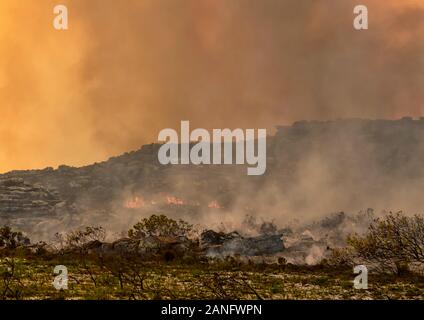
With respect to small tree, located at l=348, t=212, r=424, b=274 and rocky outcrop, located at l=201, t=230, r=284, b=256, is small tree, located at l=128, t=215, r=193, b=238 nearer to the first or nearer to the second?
rocky outcrop, located at l=201, t=230, r=284, b=256

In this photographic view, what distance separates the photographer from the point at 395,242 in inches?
1569

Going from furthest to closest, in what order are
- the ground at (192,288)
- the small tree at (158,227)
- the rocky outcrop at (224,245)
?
→ the small tree at (158,227) < the rocky outcrop at (224,245) < the ground at (192,288)

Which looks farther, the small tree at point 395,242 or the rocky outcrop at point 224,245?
the rocky outcrop at point 224,245

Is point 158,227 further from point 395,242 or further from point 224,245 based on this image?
point 395,242

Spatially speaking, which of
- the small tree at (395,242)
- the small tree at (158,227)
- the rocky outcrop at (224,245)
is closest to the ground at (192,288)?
the small tree at (395,242)

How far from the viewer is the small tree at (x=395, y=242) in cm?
3894

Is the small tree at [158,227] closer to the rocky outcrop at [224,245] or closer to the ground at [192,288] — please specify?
the rocky outcrop at [224,245]

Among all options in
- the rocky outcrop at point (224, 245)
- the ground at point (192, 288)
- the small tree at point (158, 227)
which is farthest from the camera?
the small tree at point (158, 227)
